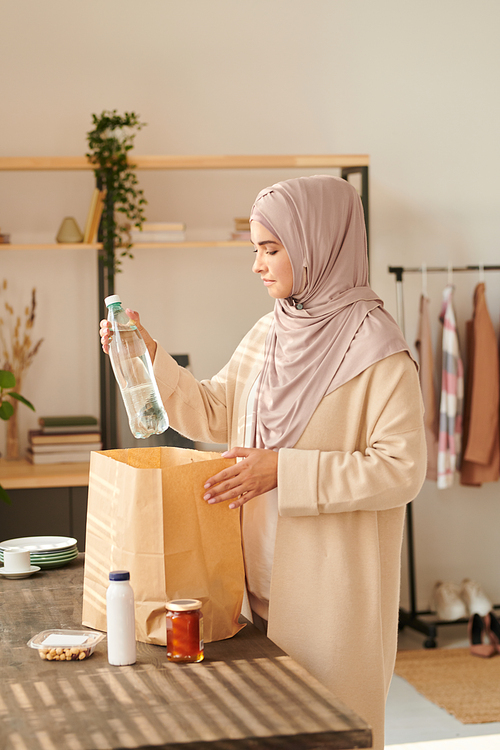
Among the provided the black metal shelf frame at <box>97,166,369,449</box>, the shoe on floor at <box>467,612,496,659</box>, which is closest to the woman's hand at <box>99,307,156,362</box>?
the black metal shelf frame at <box>97,166,369,449</box>

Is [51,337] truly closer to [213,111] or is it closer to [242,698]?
[213,111]

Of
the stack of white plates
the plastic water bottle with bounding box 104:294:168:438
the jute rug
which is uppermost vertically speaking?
the plastic water bottle with bounding box 104:294:168:438

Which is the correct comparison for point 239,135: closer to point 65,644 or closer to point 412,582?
point 412,582

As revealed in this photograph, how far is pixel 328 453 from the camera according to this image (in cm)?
128

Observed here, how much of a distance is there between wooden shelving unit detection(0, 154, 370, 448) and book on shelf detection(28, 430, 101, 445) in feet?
0.29

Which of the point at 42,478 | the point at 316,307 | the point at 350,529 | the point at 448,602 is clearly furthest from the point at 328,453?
the point at 448,602

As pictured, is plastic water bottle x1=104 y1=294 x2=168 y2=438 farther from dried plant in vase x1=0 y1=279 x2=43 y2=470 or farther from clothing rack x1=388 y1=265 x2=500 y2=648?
clothing rack x1=388 y1=265 x2=500 y2=648

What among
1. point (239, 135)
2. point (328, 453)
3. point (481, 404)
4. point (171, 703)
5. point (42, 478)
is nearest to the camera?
point (171, 703)

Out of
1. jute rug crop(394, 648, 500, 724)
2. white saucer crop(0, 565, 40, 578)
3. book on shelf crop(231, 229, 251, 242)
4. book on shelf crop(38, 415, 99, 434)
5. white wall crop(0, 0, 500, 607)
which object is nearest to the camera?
white saucer crop(0, 565, 40, 578)

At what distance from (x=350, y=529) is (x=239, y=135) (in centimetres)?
275

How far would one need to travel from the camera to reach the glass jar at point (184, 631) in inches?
40.7

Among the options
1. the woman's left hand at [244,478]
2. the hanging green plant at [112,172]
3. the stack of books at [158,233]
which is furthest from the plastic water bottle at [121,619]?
the stack of books at [158,233]

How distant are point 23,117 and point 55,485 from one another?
1733 mm

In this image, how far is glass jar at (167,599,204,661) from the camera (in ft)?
3.39
